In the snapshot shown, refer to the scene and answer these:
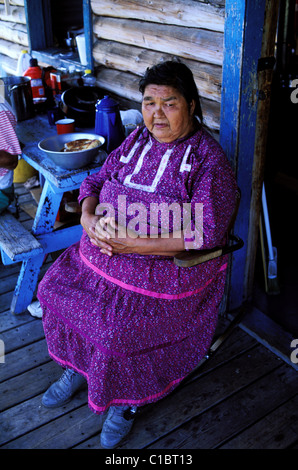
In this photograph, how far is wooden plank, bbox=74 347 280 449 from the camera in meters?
2.00

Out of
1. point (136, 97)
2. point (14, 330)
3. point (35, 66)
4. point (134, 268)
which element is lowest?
point (14, 330)

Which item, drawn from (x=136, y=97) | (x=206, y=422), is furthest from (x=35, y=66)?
(x=206, y=422)

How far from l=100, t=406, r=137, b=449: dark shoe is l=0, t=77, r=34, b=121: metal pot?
2096 mm

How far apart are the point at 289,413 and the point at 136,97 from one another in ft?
7.51

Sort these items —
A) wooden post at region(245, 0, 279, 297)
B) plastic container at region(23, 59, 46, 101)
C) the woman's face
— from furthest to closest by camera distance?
plastic container at region(23, 59, 46, 101)
wooden post at region(245, 0, 279, 297)
the woman's face

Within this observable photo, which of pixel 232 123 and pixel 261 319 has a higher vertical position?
pixel 232 123

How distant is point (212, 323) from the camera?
6.97 feet

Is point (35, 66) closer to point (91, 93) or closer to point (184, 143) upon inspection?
point (91, 93)

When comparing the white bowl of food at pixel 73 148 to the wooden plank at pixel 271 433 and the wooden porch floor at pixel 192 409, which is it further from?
the wooden plank at pixel 271 433

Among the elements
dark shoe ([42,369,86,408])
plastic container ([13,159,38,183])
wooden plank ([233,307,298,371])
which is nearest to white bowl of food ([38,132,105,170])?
dark shoe ([42,369,86,408])

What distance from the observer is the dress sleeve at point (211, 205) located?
182 cm

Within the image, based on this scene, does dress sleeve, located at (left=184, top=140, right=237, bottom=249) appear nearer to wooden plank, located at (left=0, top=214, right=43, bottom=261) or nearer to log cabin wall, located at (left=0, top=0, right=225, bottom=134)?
log cabin wall, located at (left=0, top=0, right=225, bottom=134)

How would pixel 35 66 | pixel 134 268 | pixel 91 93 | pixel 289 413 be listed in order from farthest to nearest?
pixel 35 66
pixel 91 93
pixel 289 413
pixel 134 268

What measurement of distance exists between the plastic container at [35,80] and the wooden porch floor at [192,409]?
1.81 metres
